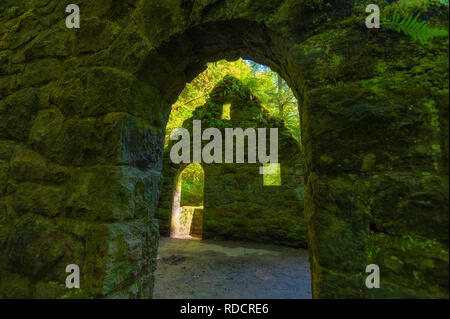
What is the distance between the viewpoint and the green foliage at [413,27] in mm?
842

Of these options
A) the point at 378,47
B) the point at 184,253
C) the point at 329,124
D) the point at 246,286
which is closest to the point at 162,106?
the point at 329,124

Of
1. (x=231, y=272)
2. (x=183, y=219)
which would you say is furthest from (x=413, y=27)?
(x=183, y=219)

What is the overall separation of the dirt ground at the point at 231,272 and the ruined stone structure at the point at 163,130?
55.7 inches

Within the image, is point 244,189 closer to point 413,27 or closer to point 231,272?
point 231,272

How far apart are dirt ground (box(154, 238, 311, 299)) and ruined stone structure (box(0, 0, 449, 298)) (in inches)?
55.7

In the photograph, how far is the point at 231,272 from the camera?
3193 mm

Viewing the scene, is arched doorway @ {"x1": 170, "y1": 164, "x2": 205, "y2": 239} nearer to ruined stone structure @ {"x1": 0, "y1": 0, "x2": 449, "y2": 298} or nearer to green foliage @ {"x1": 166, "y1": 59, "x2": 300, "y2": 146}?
green foliage @ {"x1": 166, "y1": 59, "x2": 300, "y2": 146}

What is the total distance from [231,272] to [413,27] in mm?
3235

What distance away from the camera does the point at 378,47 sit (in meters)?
0.97

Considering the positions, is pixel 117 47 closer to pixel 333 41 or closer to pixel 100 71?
pixel 100 71

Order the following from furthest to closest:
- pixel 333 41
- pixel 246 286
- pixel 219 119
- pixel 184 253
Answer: pixel 219 119 < pixel 184 253 < pixel 246 286 < pixel 333 41

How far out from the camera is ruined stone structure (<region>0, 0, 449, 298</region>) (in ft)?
2.76
